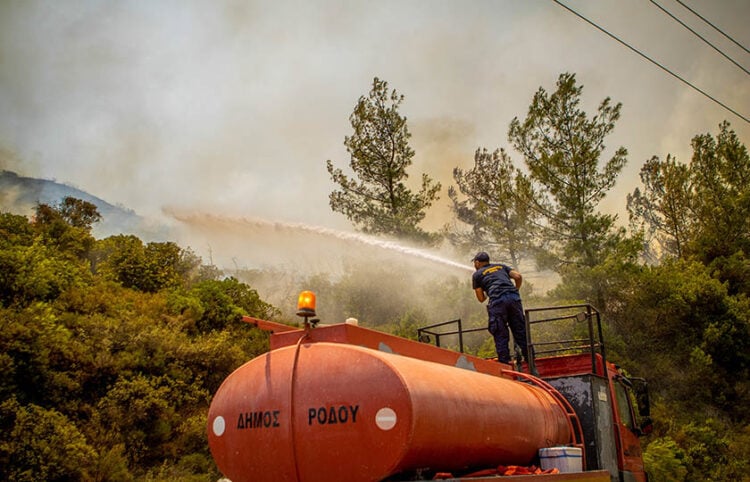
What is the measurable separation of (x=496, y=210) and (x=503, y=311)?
27008 millimetres

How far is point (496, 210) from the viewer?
113 ft

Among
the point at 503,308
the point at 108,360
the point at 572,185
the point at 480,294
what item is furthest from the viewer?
the point at 572,185

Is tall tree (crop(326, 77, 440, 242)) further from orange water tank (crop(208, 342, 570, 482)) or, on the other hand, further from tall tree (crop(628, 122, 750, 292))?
orange water tank (crop(208, 342, 570, 482))

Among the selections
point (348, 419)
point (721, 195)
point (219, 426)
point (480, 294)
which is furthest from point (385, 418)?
point (721, 195)

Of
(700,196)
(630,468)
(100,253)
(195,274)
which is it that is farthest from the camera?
(700,196)

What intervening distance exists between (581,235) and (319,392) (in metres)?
23.8

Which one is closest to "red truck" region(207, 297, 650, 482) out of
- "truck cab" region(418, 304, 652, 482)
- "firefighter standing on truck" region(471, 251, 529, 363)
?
"truck cab" region(418, 304, 652, 482)

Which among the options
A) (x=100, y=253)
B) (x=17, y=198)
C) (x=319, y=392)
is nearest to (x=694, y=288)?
(x=100, y=253)

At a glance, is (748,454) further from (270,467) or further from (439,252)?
(270,467)

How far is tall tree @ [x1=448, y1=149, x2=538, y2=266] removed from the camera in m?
28.0

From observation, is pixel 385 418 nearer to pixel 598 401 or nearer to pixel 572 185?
pixel 598 401

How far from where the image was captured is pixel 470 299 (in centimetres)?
2872

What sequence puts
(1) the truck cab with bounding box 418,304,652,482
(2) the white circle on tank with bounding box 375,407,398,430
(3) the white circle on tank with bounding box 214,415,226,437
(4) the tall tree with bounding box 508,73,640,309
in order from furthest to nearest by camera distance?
(4) the tall tree with bounding box 508,73,640,309 < (1) the truck cab with bounding box 418,304,652,482 < (3) the white circle on tank with bounding box 214,415,226,437 < (2) the white circle on tank with bounding box 375,407,398,430

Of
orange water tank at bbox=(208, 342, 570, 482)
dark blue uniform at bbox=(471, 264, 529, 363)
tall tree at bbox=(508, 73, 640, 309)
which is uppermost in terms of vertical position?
tall tree at bbox=(508, 73, 640, 309)
